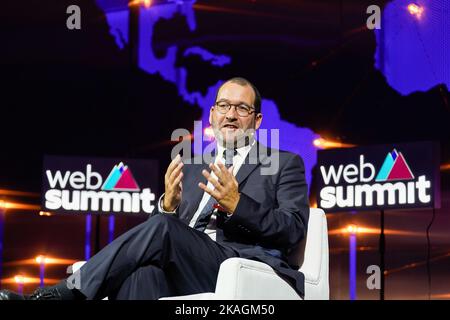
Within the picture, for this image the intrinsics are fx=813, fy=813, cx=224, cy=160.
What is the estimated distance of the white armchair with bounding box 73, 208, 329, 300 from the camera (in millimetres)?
2594

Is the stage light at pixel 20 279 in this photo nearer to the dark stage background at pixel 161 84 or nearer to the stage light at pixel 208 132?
the dark stage background at pixel 161 84

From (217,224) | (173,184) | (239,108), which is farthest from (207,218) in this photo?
(239,108)

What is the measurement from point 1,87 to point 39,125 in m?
0.50

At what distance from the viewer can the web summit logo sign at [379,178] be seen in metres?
5.90

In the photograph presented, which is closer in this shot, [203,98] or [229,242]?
[229,242]

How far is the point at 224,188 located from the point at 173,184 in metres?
0.24

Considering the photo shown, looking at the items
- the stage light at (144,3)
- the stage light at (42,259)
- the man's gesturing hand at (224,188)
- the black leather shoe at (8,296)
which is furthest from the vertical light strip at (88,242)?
the black leather shoe at (8,296)

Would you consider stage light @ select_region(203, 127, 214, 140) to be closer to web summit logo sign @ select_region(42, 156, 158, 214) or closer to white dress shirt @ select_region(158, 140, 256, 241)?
web summit logo sign @ select_region(42, 156, 158, 214)

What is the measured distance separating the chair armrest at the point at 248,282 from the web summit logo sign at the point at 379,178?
3.37 meters

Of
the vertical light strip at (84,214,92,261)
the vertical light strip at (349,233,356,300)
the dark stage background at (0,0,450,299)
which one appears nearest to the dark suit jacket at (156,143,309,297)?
the dark stage background at (0,0,450,299)

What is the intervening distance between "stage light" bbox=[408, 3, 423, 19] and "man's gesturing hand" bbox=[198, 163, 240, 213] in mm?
4598

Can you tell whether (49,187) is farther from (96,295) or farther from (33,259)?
(96,295)

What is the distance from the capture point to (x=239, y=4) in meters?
7.44
